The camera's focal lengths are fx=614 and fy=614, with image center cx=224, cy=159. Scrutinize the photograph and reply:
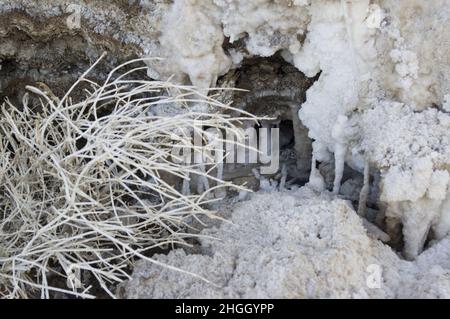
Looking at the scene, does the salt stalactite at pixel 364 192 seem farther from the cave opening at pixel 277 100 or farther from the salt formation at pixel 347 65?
the cave opening at pixel 277 100

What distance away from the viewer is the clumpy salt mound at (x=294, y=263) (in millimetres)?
966

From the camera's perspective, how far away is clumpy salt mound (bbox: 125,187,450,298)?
966 millimetres

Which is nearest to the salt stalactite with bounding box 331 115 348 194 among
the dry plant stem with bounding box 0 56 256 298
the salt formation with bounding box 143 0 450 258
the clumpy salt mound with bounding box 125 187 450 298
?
the salt formation with bounding box 143 0 450 258

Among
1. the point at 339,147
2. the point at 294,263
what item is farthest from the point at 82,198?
the point at 339,147

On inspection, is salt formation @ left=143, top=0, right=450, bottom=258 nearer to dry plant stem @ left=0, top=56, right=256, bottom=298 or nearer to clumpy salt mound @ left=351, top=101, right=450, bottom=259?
clumpy salt mound @ left=351, top=101, right=450, bottom=259

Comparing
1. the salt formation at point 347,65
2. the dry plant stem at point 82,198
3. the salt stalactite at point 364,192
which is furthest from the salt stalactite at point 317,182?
the dry plant stem at point 82,198

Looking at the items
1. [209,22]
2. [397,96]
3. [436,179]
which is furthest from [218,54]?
[436,179]

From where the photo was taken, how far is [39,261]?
1.07 meters

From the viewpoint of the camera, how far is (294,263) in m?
0.98
